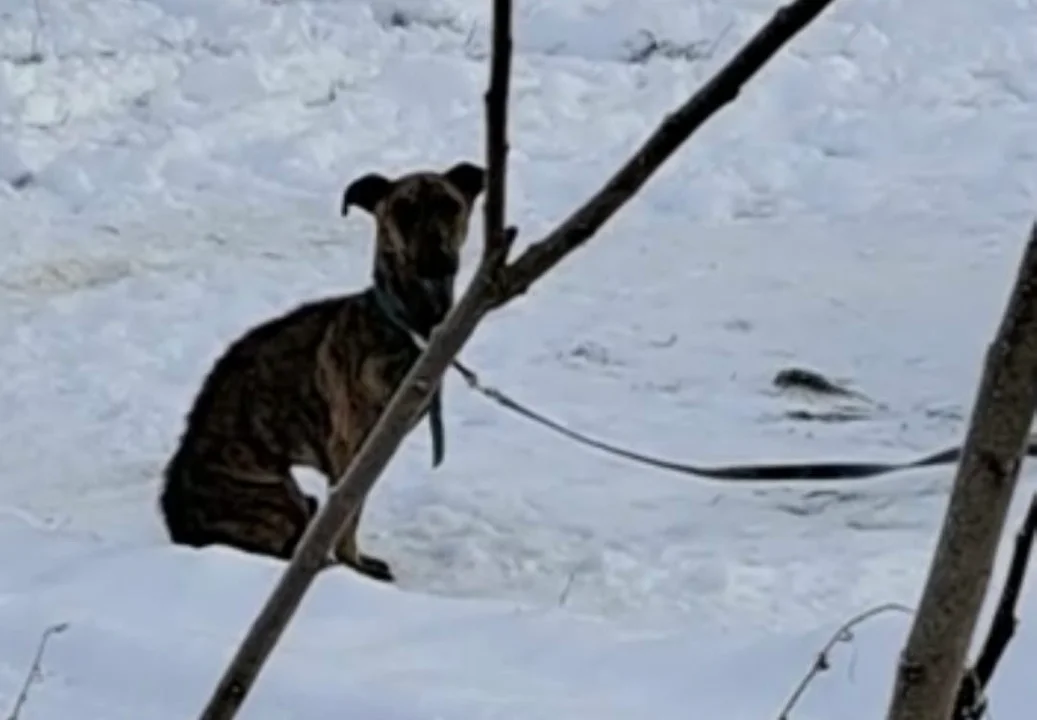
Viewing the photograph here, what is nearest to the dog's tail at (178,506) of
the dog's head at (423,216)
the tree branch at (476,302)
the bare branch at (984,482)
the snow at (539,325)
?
the snow at (539,325)

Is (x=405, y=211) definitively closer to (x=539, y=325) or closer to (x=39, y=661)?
(x=539, y=325)

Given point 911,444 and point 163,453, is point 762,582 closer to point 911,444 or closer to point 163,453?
point 911,444

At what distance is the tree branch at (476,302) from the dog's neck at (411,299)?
432cm

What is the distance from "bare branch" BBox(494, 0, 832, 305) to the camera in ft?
3.65

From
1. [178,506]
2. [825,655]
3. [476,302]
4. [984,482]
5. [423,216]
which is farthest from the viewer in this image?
[423,216]

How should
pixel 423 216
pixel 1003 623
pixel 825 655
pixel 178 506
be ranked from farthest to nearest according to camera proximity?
pixel 423 216, pixel 178 506, pixel 825 655, pixel 1003 623

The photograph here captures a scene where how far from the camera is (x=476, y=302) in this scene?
1155 mm

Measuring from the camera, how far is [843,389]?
23.4 ft

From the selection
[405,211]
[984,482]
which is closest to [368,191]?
[405,211]

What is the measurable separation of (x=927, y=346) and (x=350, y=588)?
3.65 meters

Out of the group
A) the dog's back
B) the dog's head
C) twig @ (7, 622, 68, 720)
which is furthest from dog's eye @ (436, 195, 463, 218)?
twig @ (7, 622, 68, 720)

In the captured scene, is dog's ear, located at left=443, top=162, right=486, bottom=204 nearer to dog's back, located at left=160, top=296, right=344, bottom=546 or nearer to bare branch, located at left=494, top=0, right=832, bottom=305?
dog's back, located at left=160, top=296, right=344, bottom=546

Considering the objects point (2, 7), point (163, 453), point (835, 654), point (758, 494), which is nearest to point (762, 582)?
point (758, 494)

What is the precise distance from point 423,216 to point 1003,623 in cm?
421
